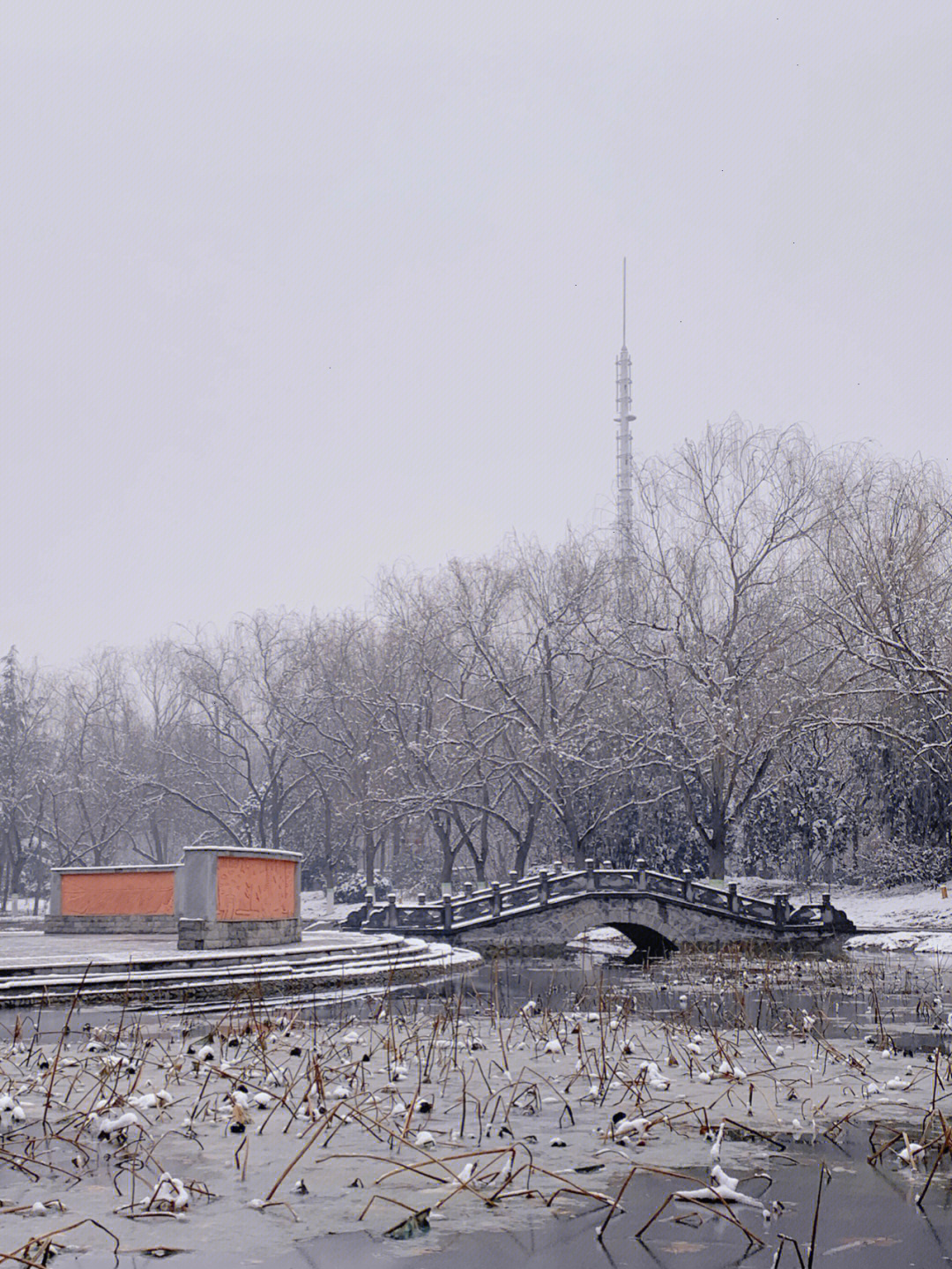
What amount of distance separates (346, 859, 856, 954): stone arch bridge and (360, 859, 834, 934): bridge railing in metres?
0.02

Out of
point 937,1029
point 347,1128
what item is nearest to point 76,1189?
point 347,1128

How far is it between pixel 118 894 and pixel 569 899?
1277cm

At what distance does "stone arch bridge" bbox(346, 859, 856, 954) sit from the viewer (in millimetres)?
35812

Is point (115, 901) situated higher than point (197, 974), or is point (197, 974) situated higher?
point (115, 901)

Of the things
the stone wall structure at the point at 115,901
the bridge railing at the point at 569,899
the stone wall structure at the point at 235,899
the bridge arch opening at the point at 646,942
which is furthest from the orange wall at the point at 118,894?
the bridge arch opening at the point at 646,942

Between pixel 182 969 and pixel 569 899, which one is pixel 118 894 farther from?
pixel 569 899

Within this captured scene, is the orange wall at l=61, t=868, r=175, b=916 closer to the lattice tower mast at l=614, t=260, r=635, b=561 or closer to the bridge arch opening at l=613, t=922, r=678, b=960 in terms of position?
the bridge arch opening at l=613, t=922, r=678, b=960

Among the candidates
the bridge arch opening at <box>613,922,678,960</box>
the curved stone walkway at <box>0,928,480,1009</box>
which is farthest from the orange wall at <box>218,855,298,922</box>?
the bridge arch opening at <box>613,922,678,960</box>

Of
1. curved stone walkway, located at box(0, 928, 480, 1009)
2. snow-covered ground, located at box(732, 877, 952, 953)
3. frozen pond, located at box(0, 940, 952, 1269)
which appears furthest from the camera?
snow-covered ground, located at box(732, 877, 952, 953)

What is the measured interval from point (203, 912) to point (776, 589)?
2394 cm

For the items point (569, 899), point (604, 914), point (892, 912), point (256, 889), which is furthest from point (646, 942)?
point (256, 889)

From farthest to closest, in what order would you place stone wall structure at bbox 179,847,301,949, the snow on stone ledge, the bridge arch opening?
the bridge arch opening < the snow on stone ledge < stone wall structure at bbox 179,847,301,949

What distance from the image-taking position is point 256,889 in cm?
2381

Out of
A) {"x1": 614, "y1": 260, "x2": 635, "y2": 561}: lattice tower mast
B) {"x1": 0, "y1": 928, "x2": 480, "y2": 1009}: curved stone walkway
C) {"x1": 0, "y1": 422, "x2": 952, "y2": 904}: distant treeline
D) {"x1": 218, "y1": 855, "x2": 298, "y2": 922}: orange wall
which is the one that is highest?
{"x1": 614, "y1": 260, "x2": 635, "y2": 561}: lattice tower mast
